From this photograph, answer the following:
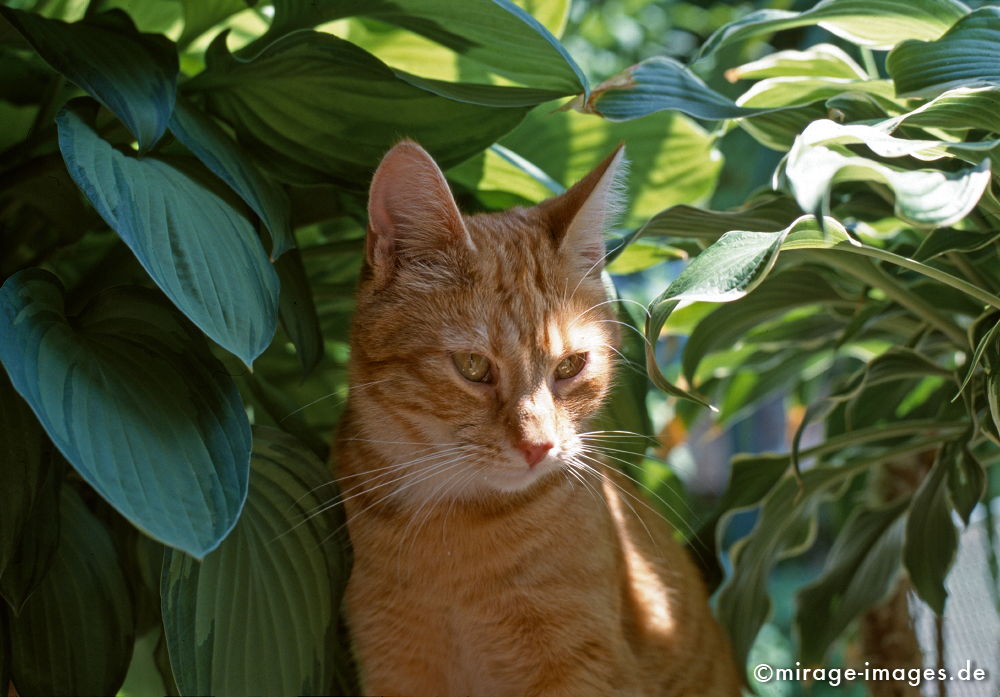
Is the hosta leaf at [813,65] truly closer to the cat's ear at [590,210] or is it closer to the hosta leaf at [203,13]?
the cat's ear at [590,210]

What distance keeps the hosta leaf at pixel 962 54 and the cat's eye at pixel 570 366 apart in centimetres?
54

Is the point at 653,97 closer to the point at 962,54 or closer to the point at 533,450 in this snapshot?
the point at 962,54

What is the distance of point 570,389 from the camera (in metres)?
1.22

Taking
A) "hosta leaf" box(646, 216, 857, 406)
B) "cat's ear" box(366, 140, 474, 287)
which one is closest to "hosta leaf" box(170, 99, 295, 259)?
"cat's ear" box(366, 140, 474, 287)

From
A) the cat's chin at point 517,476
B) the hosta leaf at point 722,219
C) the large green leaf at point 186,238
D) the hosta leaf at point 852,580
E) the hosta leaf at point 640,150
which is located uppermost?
the large green leaf at point 186,238

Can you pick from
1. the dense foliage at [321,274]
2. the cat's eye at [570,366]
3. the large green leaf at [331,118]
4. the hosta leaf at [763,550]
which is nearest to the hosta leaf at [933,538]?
the dense foliage at [321,274]

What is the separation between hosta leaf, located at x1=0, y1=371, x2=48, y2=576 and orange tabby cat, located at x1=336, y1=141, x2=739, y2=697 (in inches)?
14.7

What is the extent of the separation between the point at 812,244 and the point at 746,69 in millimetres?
587

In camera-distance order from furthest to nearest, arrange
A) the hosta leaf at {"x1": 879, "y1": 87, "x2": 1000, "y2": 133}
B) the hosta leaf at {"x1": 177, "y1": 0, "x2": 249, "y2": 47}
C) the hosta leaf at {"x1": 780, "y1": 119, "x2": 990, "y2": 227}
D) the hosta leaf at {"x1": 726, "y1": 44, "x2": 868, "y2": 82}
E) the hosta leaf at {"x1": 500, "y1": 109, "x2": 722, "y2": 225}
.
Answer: the hosta leaf at {"x1": 500, "y1": 109, "x2": 722, "y2": 225} < the hosta leaf at {"x1": 726, "y1": 44, "x2": 868, "y2": 82} < the hosta leaf at {"x1": 177, "y1": 0, "x2": 249, "y2": 47} < the hosta leaf at {"x1": 879, "y1": 87, "x2": 1000, "y2": 133} < the hosta leaf at {"x1": 780, "y1": 119, "x2": 990, "y2": 227}

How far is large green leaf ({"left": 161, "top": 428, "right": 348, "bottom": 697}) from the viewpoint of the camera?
0.96 meters

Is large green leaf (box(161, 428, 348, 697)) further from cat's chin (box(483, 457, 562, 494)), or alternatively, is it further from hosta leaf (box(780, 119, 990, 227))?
hosta leaf (box(780, 119, 990, 227))

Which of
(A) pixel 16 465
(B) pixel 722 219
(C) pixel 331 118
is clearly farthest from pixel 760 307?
(A) pixel 16 465

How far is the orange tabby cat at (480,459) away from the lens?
1145 mm

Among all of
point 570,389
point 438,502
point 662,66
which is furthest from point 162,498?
point 662,66
